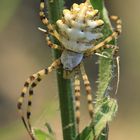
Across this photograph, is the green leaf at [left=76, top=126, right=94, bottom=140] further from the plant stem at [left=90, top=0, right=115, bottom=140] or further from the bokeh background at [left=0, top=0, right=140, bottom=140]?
the bokeh background at [left=0, top=0, right=140, bottom=140]

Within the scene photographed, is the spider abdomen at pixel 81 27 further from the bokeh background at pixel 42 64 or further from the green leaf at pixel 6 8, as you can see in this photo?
the bokeh background at pixel 42 64

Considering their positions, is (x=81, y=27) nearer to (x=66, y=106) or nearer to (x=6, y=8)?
(x=66, y=106)

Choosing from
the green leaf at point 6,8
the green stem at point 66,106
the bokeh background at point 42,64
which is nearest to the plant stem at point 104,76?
the green stem at point 66,106

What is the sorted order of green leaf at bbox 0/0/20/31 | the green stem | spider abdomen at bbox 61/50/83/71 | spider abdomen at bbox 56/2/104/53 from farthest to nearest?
1. green leaf at bbox 0/0/20/31
2. spider abdomen at bbox 61/50/83/71
3. spider abdomen at bbox 56/2/104/53
4. the green stem

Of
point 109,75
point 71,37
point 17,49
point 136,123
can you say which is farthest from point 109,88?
point 17,49

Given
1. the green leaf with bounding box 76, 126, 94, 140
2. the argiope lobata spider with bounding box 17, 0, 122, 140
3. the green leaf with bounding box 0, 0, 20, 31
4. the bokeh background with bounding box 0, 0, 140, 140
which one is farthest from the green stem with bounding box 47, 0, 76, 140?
the bokeh background with bounding box 0, 0, 140, 140

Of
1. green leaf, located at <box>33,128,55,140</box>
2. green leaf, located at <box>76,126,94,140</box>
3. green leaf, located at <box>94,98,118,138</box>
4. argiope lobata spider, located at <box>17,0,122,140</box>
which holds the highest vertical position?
argiope lobata spider, located at <box>17,0,122,140</box>

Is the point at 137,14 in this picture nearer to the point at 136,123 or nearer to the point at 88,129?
A: the point at 136,123
